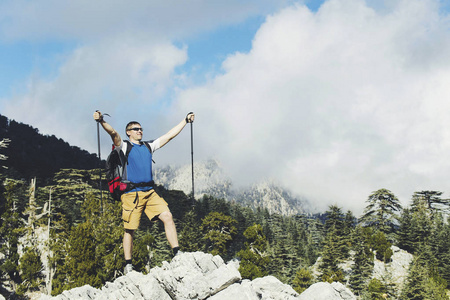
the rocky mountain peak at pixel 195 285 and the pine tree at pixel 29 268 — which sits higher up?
the rocky mountain peak at pixel 195 285

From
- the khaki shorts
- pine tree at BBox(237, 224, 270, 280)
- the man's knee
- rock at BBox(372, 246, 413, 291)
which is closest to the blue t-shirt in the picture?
the khaki shorts

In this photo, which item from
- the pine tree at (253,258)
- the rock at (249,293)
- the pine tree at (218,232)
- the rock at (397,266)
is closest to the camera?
the rock at (249,293)

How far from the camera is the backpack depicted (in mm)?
7520

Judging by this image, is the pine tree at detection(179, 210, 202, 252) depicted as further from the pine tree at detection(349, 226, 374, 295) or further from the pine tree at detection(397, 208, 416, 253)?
the pine tree at detection(397, 208, 416, 253)

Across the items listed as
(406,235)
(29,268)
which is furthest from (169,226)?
(406,235)

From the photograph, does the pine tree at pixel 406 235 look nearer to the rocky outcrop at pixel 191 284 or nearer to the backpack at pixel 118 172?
the rocky outcrop at pixel 191 284

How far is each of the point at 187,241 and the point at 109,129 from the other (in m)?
→ 43.5

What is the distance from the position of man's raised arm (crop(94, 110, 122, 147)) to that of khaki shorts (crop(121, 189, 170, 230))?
124 cm

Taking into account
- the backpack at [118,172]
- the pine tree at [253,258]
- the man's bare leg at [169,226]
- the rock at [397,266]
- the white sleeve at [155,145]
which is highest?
the white sleeve at [155,145]

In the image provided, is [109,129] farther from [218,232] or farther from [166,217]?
[218,232]

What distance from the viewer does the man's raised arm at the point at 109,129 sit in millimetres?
6996

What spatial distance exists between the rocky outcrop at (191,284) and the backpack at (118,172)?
262cm

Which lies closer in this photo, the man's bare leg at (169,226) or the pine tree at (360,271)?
the man's bare leg at (169,226)

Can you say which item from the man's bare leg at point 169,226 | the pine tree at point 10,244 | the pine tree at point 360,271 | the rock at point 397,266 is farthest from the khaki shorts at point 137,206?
the rock at point 397,266
